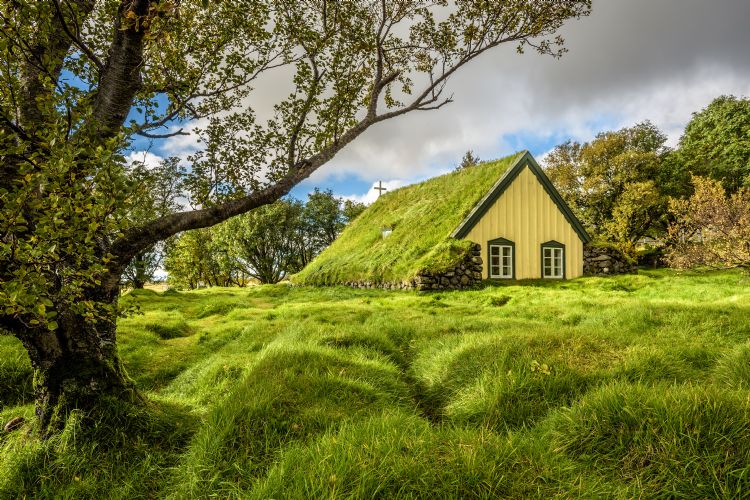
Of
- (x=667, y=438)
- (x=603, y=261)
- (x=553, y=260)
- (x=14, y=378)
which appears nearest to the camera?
(x=667, y=438)

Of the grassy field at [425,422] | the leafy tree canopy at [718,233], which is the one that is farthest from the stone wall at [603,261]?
the grassy field at [425,422]

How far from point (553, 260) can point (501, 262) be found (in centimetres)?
360

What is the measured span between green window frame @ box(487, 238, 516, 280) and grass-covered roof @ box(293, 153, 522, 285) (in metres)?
2.12

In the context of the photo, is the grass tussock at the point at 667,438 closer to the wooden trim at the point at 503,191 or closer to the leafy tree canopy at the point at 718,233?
the leafy tree canopy at the point at 718,233

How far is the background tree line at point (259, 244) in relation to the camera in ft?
131

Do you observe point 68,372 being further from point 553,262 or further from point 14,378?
point 553,262

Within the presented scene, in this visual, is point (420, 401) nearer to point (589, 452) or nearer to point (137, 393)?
point (589, 452)

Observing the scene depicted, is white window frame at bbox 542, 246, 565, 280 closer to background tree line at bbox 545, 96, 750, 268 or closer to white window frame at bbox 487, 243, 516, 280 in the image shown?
white window frame at bbox 487, 243, 516, 280

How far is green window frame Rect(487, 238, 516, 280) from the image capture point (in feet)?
63.9

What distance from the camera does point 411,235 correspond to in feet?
73.8

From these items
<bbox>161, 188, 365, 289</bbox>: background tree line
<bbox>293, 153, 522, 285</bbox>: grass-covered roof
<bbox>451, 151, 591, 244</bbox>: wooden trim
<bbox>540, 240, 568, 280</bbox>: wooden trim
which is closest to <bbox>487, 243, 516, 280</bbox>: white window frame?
<bbox>451, 151, 591, 244</bbox>: wooden trim

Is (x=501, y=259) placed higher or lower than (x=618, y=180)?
lower

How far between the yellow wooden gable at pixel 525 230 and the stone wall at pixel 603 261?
18.2 inches

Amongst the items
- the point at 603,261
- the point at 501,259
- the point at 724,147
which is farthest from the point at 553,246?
the point at 724,147
